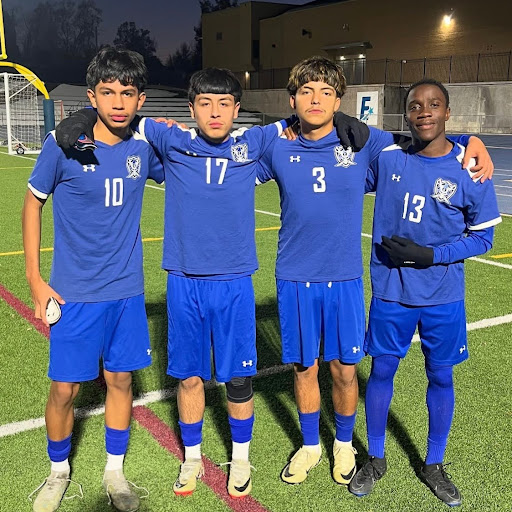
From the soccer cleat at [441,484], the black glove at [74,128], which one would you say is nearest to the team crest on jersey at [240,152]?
the black glove at [74,128]

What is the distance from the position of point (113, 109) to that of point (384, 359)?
5.54ft

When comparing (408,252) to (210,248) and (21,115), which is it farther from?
(21,115)

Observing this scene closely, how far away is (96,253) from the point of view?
2.71 meters

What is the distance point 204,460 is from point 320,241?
51.0 inches

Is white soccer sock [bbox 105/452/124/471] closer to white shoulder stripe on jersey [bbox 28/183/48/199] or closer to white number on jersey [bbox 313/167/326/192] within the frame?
white shoulder stripe on jersey [bbox 28/183/48/199]

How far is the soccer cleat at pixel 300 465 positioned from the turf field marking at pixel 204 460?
0.76ft

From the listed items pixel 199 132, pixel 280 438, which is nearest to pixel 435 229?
pixel 199 132

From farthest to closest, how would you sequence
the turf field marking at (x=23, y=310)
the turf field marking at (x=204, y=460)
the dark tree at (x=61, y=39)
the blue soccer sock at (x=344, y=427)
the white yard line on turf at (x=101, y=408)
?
the dark tree at (x=61, y=39) < the turf field marking at (x=23, y=310) < the white yard line on turf at (x=101, y=408) < the blue soccer sock at (x=344, y=427) < the turf field marking at (x=204, y=460)

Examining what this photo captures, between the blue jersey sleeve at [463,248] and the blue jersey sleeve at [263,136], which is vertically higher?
the blue jersey sleeve at [263,136]

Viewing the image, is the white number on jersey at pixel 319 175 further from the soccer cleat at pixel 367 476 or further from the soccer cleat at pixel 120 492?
the soccer cleat at pixel 120 492

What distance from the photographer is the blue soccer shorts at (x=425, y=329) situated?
2859mm

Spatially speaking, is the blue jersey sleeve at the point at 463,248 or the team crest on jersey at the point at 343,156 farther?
the team crest on jersey at the point at 343,156

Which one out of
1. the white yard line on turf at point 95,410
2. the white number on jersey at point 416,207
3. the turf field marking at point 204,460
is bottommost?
the turf field marking at point 204,460

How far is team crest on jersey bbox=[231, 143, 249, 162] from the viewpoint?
2.82 metres
